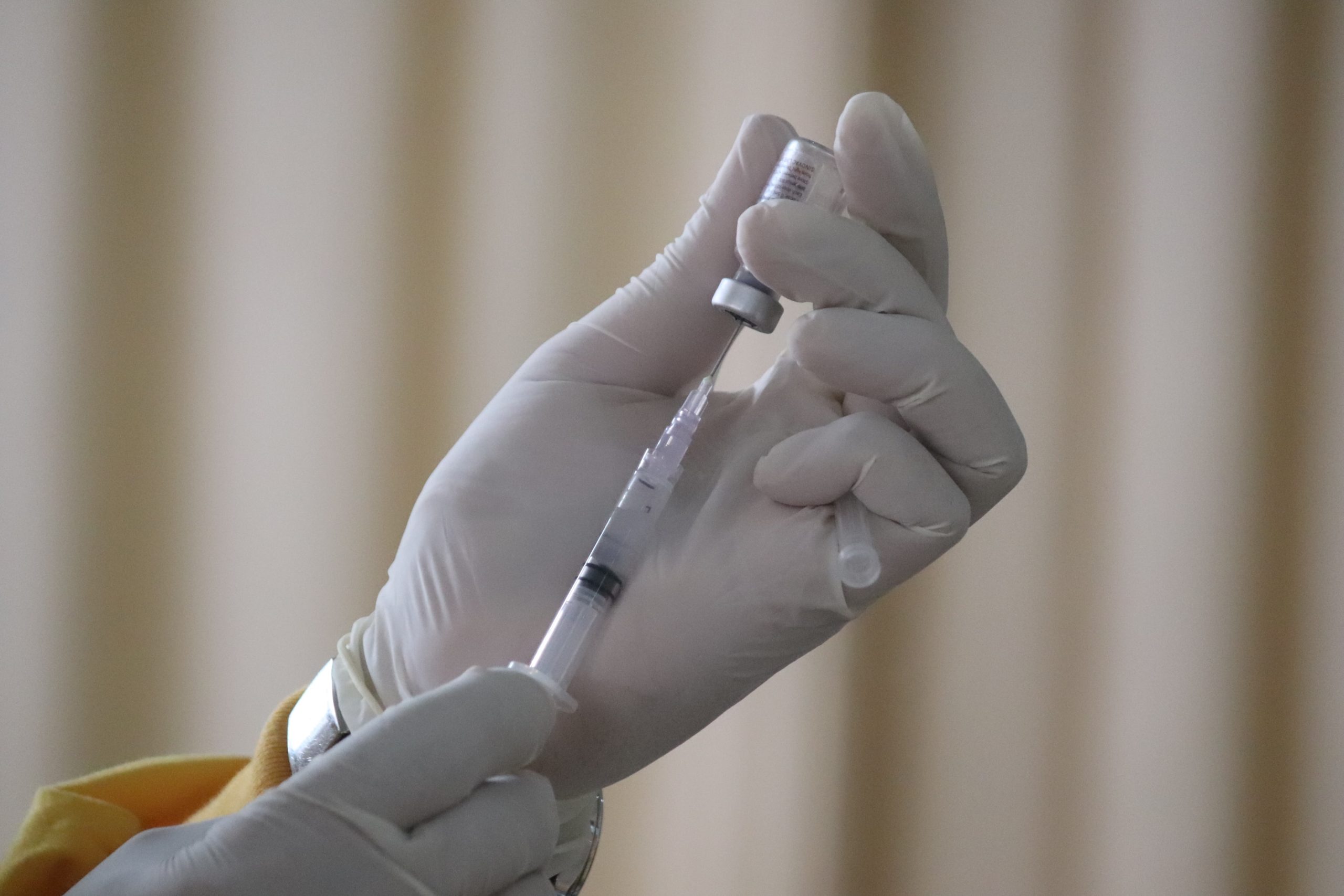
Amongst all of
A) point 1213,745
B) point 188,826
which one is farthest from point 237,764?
point 1213,745

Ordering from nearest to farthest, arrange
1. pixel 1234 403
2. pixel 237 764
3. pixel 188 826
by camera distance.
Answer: pixel 188 826
pixel 237 764
pixel 1234 403

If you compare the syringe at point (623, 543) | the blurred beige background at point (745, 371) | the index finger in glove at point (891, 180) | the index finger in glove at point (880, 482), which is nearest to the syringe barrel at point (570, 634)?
the syringe at point (623, 543)

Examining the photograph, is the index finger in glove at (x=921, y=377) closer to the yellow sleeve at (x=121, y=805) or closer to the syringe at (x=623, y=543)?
the syringe at (x=623, y=543)

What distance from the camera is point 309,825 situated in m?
0.50

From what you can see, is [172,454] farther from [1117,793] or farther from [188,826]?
[1117,793]

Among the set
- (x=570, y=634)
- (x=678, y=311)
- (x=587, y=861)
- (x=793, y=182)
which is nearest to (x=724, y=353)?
(x=678, y=311)

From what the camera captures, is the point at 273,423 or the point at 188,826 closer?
the point at 188,826

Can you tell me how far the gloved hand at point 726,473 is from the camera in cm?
71

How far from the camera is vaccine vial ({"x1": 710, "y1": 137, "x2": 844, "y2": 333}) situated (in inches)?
28.9

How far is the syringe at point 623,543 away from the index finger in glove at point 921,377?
108 mm

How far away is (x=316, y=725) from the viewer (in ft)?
2.79

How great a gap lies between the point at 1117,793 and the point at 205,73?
5.97 ft

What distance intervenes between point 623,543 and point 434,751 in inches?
9.9

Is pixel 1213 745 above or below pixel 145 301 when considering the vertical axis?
below
